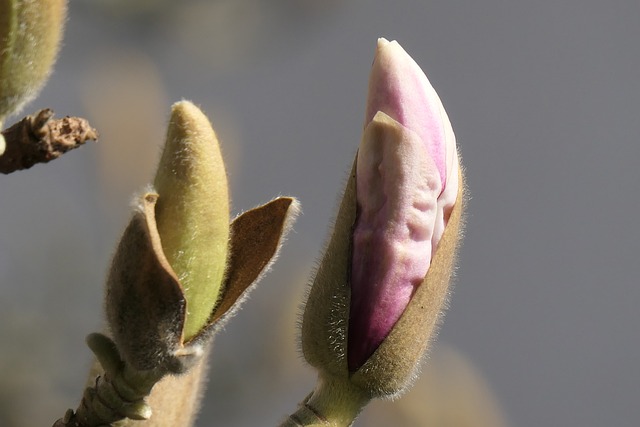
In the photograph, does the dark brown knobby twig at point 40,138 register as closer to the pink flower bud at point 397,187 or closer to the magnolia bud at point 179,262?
the magnolia bud at point 179,262

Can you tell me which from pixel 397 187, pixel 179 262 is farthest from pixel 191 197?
pixel 397 187

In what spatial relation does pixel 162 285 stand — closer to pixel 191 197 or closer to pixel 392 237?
pixel 191 197

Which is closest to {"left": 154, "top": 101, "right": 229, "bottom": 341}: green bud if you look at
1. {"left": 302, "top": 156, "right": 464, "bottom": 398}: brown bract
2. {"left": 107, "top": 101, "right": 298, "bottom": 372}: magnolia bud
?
{"left": 107, "top": 101, "right": 298, "bottom": 372}: magnolia bud

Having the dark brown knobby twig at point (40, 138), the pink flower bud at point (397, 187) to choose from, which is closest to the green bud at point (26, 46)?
the dark brown knobby twig at point (40, 138)

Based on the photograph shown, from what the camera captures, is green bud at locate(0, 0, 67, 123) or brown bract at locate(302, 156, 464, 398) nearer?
green bud at locate(0, 0, 67, 123)

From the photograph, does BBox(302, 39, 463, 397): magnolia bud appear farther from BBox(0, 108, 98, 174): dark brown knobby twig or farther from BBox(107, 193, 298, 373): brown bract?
BBox(0, 108, 98, 174): dark brown knobby twig

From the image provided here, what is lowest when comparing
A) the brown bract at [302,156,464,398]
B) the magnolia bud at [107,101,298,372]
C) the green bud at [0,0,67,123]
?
the brown bract at [302,156,464,398]
